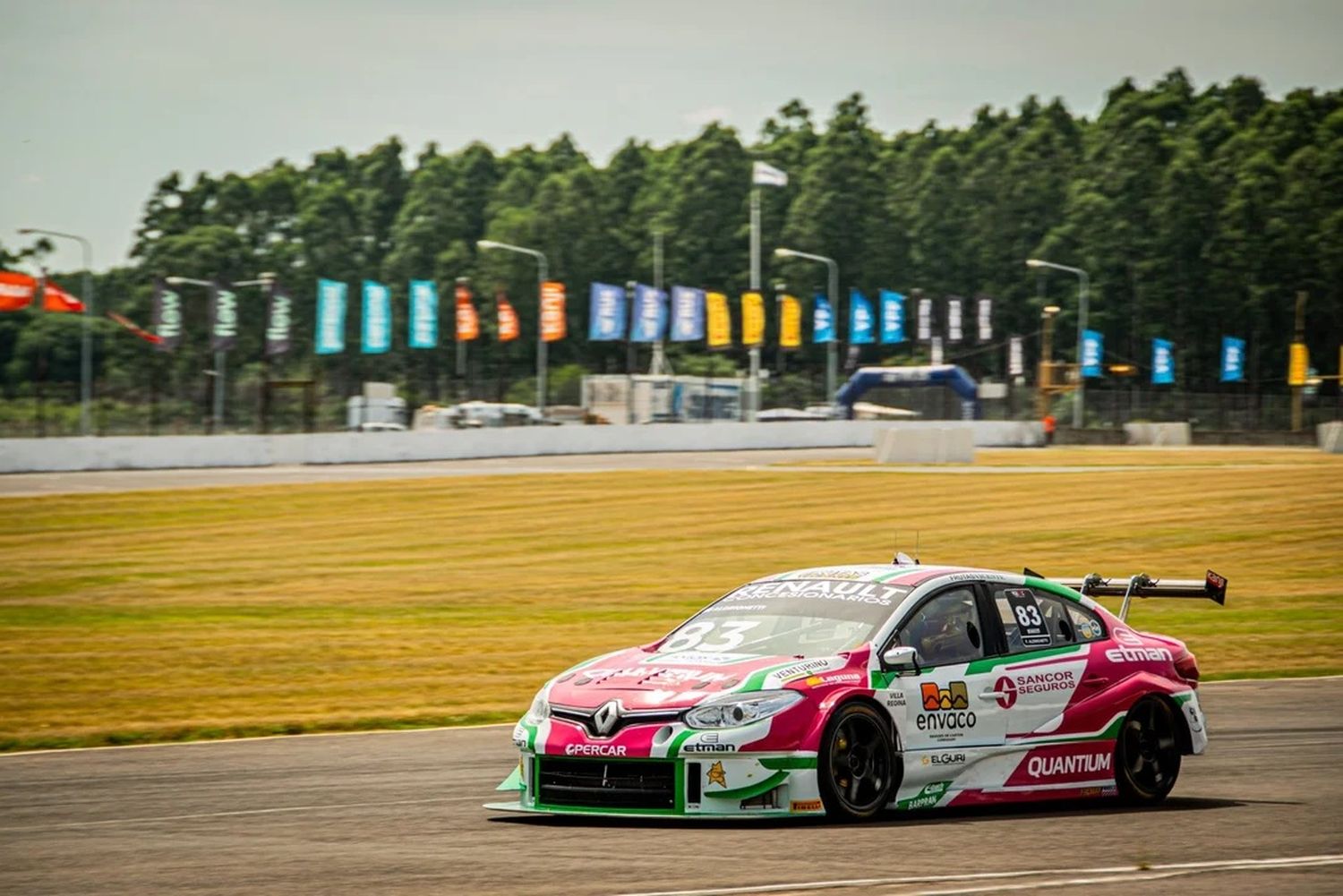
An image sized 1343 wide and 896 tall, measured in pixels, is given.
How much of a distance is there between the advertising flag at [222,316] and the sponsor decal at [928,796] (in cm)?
5937

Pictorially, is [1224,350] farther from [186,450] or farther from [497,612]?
[497,612]

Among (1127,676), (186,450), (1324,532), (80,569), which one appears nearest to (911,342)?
(186,450)

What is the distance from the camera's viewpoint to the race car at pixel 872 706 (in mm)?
9234

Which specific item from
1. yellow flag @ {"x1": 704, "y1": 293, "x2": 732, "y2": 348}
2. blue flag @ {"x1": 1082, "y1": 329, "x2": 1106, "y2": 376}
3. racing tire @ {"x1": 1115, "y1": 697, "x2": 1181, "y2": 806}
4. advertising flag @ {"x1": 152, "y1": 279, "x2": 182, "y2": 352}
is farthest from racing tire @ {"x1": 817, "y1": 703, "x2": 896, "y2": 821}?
blue flag @ {"x1": 1082, "y1": 329, "x2": 1106, "y2": 376}

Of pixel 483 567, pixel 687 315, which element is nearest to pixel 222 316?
pixel 687 315

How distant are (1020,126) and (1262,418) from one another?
78748 mm

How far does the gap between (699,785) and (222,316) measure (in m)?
60.4

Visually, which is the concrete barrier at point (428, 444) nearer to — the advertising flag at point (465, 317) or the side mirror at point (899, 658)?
the advertising flag at point (465, 317)

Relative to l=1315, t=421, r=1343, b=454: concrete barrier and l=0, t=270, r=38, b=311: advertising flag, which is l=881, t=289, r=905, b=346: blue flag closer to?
l=1315, t=421, r=1343, b=454: concrete barrier

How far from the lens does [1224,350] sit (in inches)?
3957

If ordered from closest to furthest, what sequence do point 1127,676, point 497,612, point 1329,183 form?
1. point 1127,676
2. point 497,612
3. point 1329,183

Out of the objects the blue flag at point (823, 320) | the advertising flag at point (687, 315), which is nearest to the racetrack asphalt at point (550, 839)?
the advertising flag at point (687, 315)

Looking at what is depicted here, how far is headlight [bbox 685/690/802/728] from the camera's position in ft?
30.2

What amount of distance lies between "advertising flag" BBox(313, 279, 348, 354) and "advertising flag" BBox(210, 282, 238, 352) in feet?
10.3
